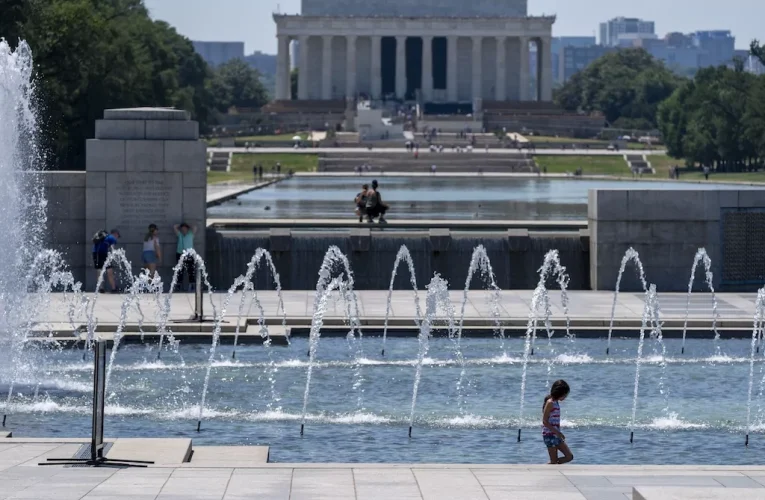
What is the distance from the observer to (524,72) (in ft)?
590

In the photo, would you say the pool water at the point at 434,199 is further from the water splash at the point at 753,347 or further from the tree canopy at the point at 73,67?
the water splash at the point at 753,347

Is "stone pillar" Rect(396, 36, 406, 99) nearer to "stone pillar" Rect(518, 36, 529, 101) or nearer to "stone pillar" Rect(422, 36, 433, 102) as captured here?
"stone pillar" Rect(422, 36, 433, 102)

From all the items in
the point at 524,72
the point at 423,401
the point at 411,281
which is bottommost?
the point at 423,401

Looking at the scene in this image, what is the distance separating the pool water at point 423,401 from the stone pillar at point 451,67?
6227 inches

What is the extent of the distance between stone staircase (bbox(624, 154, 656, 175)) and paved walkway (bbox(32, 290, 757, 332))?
79636 millimetres

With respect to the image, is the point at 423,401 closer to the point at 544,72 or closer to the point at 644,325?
the point at 644,325

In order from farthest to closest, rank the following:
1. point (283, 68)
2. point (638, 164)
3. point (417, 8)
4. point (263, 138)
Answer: point (283, 68) → point (417, 8) → point (263, 138) → point (638, 164)

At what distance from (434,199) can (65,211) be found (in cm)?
3576

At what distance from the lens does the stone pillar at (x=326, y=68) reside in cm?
17975

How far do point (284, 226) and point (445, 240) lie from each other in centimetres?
509

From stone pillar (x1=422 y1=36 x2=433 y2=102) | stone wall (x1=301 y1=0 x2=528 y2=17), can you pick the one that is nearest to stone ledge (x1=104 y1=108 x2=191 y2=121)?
stone pillar (x1=422 y1=36 x2=433 y2=102)

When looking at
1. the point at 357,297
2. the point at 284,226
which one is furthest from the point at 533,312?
the point at 284,226

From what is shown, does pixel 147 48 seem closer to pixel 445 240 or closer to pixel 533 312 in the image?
pixel 445 240

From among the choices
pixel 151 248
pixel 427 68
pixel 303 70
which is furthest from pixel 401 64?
pixel 151 248
